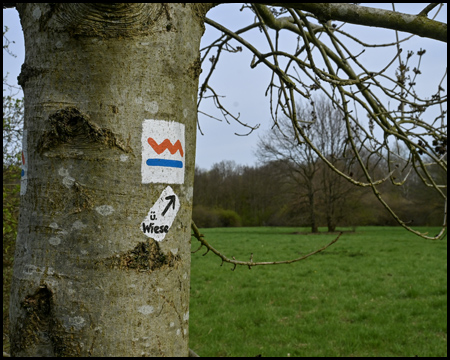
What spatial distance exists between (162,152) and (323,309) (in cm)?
659

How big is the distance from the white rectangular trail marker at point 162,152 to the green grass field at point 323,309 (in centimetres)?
348

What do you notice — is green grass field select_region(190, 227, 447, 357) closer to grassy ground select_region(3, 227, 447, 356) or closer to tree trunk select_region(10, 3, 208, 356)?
grassy ground select_region(3, 227, 447, 356)

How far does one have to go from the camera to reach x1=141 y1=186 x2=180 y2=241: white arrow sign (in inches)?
40.3

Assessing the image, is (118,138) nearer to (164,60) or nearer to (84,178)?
(84,178)

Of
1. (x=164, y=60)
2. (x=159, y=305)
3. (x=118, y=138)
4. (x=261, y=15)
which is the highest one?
(x=261, y=15)

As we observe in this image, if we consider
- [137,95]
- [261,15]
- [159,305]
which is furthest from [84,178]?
[261,15]

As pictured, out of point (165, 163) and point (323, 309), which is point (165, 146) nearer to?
point (165, 163)

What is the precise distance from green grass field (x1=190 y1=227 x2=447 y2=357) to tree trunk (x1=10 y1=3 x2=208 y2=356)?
3414 millimetres

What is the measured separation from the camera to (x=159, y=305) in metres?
1.02

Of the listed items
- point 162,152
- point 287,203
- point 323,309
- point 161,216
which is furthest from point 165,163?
point 287,203

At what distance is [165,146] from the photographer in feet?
3.49

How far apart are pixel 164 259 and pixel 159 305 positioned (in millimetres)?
117

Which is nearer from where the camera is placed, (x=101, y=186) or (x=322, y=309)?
(x=101, y=186)

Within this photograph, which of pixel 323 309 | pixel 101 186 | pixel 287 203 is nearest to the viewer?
pixel 101 186
